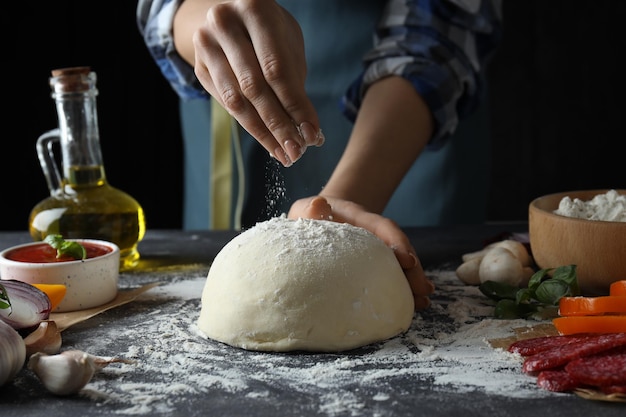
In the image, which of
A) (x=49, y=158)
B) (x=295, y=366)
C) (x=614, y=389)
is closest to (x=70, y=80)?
(x=49, y=158)

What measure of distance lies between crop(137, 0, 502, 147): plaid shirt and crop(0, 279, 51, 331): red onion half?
0.80 metres

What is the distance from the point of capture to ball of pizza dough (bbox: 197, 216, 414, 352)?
3.80 ft

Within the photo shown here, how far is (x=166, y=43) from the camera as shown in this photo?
1839 mm

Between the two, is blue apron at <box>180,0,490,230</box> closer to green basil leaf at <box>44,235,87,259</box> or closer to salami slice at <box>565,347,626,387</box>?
green basil leaf at <box>44,235,87,259</box>

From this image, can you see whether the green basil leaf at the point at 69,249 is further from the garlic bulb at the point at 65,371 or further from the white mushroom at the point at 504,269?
the white mushroom at the point at 504,269

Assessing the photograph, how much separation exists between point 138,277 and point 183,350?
45 cm

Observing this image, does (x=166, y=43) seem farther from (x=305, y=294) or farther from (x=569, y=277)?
(x=569, y=277)

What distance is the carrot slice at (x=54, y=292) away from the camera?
131cm

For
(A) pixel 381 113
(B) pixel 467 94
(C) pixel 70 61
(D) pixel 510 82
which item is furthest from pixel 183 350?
(D) pixel 510 82

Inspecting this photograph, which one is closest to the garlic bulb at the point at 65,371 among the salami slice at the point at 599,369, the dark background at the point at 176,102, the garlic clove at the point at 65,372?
the garlic clove at the point at 65,372

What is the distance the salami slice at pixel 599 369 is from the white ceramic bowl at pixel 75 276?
30.8 inches

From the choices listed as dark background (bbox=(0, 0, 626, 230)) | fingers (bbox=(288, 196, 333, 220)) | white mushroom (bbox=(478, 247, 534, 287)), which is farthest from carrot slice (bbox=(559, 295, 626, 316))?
dark background (bbox=(0, 0, 626, 230))

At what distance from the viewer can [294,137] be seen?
1207mm

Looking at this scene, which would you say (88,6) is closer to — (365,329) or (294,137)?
(294,137)
